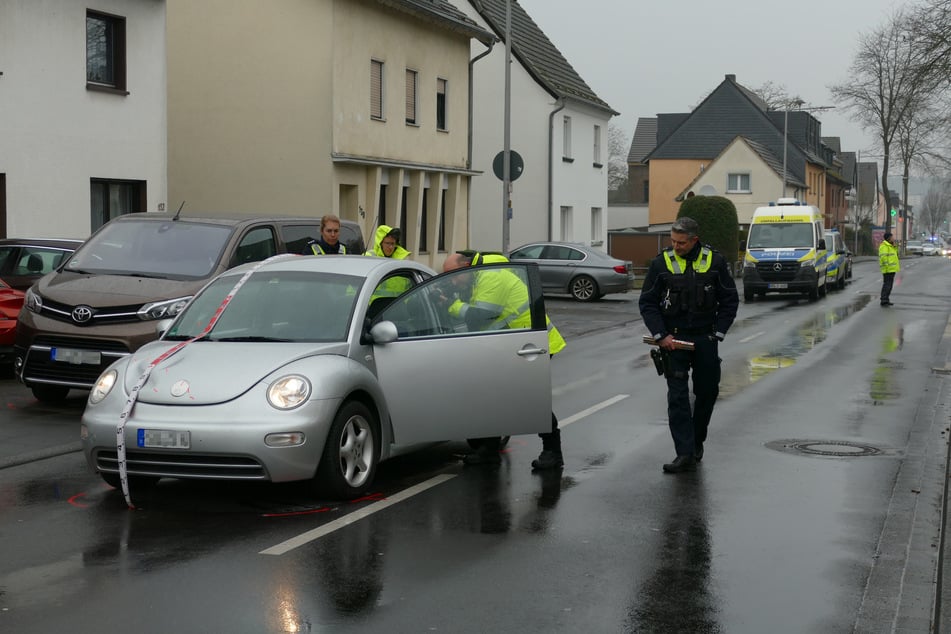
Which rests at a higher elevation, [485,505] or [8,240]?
[8,240]

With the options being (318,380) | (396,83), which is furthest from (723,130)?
(318,380)

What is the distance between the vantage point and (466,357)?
28.6ft

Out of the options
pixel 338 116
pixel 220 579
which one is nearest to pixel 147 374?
pixel 220 579

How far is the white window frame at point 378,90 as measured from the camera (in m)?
29.9

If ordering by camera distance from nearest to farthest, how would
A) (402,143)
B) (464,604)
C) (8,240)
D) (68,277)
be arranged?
1. (464,604)
2. (68,277)
3. (8,240)
4. (402,143)

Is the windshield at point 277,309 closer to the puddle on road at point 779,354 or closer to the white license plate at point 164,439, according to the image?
the white license plate at point 164,439

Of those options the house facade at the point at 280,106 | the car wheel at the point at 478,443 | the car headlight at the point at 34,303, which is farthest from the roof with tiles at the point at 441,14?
the car wheel at the point at 478,443

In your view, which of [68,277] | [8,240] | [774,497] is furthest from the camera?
[8,240]

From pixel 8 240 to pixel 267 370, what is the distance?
947 centimetres

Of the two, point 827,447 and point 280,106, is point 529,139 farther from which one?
point 827,447

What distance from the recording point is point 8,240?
52.4 feet

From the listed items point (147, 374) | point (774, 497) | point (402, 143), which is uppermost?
point (402, 143)

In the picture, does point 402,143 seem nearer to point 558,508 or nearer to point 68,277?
point 68,277

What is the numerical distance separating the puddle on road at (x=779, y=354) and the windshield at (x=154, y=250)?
573cm
